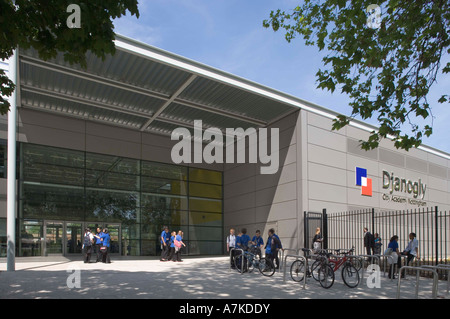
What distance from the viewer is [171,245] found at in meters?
17.9

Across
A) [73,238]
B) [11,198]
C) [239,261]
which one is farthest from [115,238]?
[239,261]

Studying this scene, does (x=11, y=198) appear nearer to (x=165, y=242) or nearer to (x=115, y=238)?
(x=165, y=242)

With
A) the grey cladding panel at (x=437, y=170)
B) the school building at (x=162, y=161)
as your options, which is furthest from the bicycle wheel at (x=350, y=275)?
the grey cladding panel at (x=437, y=170)

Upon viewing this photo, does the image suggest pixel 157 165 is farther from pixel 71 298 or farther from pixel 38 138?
pixel 71 298

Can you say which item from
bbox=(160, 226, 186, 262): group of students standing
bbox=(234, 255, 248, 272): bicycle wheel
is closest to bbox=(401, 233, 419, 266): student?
bbox=(234, 255, 248, 272): bicycle wheel

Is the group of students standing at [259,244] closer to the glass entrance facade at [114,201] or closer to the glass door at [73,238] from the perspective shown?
the glass entrance facade at [114,201]

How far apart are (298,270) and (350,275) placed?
1.54m

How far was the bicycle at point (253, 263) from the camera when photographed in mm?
12930

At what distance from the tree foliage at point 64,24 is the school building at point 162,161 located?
31.3 feet

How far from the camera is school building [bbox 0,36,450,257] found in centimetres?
1900

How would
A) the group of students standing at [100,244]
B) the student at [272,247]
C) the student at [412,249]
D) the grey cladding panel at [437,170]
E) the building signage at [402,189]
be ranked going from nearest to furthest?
the student at [412,249]
the student at [272,247]
the group of students standing at [100,244]
the building signage at [402,189]
the grey cladding panel at [437,170]

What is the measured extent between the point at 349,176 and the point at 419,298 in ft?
47.4

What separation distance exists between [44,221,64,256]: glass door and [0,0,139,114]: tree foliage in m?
15.9

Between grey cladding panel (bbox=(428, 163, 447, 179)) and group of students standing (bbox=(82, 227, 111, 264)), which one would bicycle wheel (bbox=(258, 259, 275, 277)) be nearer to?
group of students standing (bbox=(82, 227, 111, 264))
